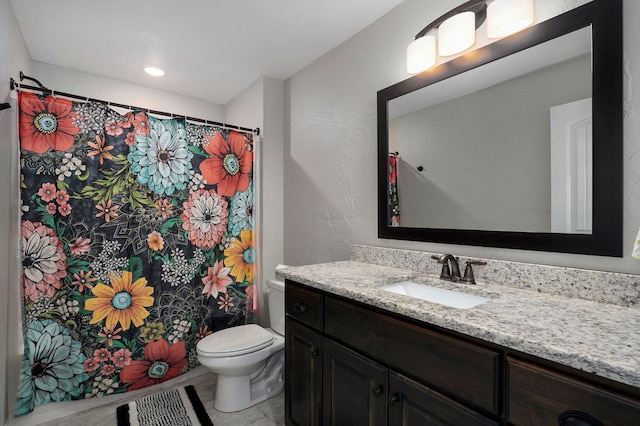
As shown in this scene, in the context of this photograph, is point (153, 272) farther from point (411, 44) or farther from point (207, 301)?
point (411, 44)

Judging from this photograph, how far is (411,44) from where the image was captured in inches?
59.0

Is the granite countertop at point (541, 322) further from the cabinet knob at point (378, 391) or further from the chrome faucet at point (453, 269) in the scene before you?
the cabinet knob at point (378, 391)

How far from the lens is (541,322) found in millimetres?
816

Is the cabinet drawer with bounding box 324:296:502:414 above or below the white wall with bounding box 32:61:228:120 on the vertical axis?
below

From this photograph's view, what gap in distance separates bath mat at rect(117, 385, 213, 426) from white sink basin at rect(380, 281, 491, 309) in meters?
1.38

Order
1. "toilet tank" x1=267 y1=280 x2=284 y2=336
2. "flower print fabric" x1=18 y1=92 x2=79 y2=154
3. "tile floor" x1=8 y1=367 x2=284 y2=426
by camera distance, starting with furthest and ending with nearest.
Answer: "toilet tank" x1=267 y1=280 x2=284 y2=336, "tile floor" x1=8 y1=367 x2=284 y2=426, "flower print fabric" x1=18 y1=92 x2=79 y2=154

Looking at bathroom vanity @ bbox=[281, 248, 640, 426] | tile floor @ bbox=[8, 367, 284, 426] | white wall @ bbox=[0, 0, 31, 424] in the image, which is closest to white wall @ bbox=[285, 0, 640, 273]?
bathroom vanity @ bbox=[281, 248, 640, 426]

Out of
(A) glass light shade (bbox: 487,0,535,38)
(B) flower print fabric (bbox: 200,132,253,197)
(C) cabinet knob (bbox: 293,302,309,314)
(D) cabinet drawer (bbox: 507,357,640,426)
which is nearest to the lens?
(D) cabinet drawer (bbox: 507,357,640,426)

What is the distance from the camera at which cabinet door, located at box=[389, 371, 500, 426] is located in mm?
833

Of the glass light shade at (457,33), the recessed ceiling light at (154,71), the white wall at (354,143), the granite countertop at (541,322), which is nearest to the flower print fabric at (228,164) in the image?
the white wall at (354,143)

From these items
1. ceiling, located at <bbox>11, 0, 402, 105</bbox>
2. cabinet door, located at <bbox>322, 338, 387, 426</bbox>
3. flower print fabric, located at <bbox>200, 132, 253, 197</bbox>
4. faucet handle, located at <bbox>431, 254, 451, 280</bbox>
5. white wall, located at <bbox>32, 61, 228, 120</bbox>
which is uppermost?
ceiling, located at <bbox>11, 0, 402, 105</bbox>

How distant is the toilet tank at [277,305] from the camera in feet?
7.07

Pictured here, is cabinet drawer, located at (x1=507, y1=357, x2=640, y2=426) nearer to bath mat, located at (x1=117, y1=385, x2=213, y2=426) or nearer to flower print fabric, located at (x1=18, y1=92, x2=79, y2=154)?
bath mat, located at (x1=117, y1=385, x2=213, y2=426)

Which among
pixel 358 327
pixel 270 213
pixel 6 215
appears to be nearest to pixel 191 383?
pixel 270 213
